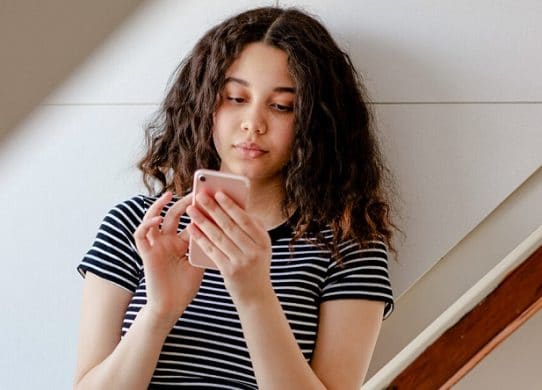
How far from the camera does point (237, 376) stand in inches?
34.8

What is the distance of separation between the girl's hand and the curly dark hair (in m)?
0.20

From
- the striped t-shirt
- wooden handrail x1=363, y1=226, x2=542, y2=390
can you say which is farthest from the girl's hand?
wooden handrail x1=363, y1=226, x2=542, y2=390

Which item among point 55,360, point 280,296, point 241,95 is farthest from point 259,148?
point 55,360

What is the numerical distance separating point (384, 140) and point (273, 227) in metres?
0.21

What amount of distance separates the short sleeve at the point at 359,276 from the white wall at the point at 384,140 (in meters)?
0.10

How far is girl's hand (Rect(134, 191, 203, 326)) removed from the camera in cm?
75

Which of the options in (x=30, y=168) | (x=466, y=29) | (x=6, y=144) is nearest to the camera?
(x=6, y=144)

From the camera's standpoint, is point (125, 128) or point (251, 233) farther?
point (125, 128)

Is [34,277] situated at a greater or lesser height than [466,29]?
lesser

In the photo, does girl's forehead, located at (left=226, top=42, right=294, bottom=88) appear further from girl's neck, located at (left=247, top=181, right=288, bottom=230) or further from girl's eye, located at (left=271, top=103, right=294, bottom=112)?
girl's neck, located at (left=247, top=181, right=288, bottom=230)

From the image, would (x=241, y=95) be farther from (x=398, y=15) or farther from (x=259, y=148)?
(x=398, y=15)

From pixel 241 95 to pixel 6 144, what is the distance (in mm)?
755

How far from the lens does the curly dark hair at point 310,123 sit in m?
0.90

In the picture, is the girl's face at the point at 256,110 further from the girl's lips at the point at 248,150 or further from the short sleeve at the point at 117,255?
the short sleeve at the point at 117,255
